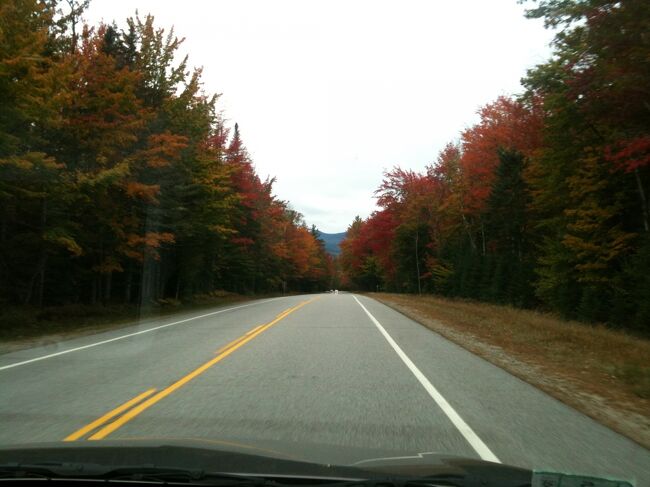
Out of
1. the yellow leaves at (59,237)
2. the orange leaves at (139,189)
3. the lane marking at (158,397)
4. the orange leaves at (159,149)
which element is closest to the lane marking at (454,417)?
the lane marking at (158,397)

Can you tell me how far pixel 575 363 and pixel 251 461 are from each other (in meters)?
9.28

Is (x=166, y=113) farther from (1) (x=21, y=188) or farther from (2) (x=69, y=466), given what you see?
(2) (x=69, y=466)

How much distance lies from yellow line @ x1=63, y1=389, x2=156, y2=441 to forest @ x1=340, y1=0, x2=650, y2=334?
13.5m

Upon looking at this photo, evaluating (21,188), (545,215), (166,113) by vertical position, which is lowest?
(21,188)

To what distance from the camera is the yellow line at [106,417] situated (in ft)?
19.0

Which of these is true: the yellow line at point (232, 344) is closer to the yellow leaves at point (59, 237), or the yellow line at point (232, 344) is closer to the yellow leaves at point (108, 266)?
the yellow leaves at point (59, 237)

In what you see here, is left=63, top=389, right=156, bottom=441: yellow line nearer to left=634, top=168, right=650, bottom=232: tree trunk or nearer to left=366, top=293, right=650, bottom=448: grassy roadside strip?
left=366, top=293, right=650, bottom=448: grassy roadside strip

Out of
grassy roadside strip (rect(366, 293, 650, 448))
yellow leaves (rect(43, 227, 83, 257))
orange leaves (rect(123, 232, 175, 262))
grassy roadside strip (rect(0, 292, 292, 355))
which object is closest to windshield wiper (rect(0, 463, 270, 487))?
grassy roadside strip (rect(366, 293, 650, 448))

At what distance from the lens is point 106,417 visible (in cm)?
654

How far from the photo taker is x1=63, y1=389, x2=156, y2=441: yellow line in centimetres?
578

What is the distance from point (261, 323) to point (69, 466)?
611 inches

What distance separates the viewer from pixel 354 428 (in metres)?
6.05

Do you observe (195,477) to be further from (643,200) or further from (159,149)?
(643,200)

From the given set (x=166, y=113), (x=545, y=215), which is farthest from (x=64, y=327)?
(x=545, y=215)
